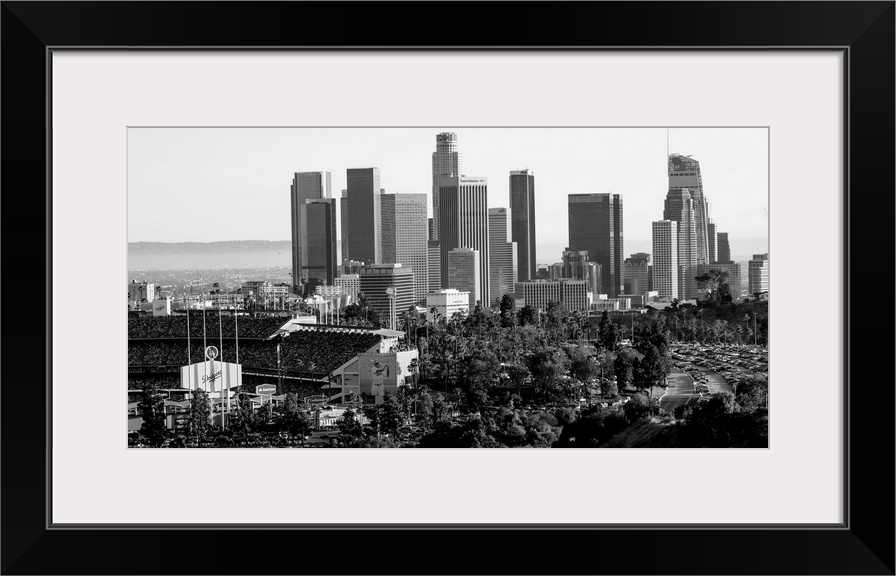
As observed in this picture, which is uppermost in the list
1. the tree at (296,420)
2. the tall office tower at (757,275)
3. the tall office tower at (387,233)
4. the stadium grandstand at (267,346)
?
the tall office tower at (387,233)

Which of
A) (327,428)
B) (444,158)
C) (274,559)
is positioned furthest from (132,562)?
(444,158)

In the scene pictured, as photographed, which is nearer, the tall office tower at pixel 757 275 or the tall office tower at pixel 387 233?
the tall office tower at pixel 757 275

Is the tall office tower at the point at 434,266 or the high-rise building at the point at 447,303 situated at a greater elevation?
the tall office tower at the point at 434,266

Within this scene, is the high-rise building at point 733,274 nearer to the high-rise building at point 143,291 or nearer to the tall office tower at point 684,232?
the tall office tower at point 684,232

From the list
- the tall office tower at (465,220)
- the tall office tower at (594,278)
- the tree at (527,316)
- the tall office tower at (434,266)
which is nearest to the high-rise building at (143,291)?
the tall office tower at (465,220)

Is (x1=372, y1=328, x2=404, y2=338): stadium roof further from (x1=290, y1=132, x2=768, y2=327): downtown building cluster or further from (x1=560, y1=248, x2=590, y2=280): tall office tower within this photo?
(x1=560, y1=248, x2=590, y2=280): tall office tower

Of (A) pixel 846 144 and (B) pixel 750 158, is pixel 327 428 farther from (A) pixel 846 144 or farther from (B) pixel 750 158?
(A) pixel 846 144
